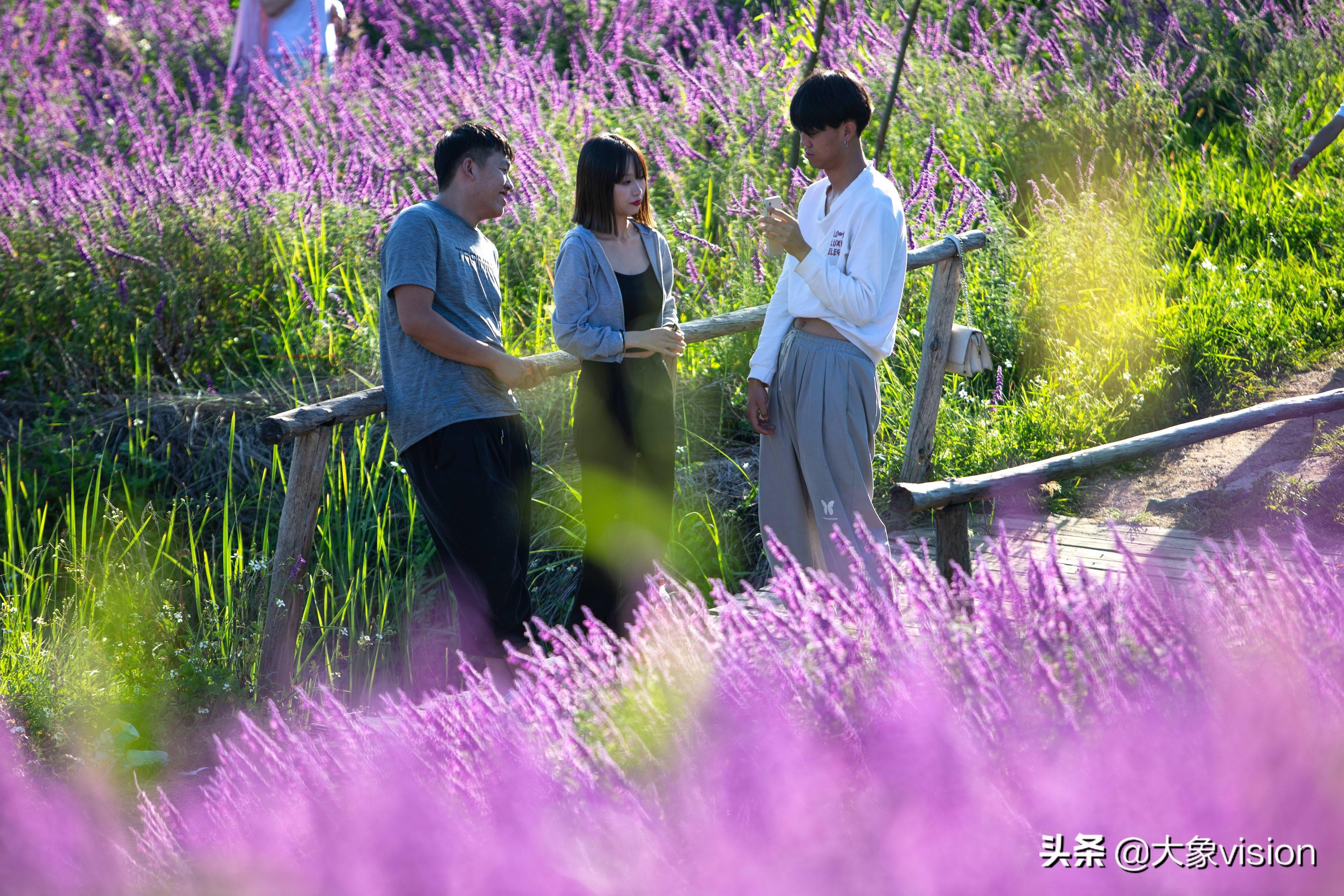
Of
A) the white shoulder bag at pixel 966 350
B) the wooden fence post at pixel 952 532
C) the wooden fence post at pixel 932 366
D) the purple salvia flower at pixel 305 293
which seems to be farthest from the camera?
the purple salvia flower at pixel 305 293

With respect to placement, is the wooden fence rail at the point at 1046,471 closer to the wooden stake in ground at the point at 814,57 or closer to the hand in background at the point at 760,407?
the hand in background at the point at 760,407

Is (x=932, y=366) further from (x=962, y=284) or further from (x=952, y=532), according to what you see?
(x=952, y=532)

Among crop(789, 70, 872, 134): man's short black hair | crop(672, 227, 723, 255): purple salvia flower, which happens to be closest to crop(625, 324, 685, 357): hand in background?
crop(789, 70, 872, 134): man's short black hair

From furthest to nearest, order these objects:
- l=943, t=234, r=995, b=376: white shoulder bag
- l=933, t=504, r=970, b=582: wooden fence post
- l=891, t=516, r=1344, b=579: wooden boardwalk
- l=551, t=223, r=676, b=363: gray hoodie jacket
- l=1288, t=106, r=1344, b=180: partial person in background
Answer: l=1288, t=106, r=1344, b=180: partial person in background
l=943, t=234, r=995, b=376: white shoulder bag
l=891, t=516, r=1344, b=579: wooden boardwalk
l=551, t=223, r=676, b=363: gray hoodie jacket
l=933, t=504, r=970, b=582: wooden fence post

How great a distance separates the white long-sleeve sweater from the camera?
308cm

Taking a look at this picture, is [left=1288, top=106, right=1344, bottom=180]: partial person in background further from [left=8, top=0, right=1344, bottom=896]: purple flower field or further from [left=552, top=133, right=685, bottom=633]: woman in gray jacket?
[left=552, top=133, right=685, bottom=633]: woman in gray jacket

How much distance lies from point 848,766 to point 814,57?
4.74 metres

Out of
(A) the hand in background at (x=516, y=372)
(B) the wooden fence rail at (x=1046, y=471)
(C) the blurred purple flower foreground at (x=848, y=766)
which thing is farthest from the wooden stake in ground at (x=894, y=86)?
(C) the blurred purple flower foreground at (x=848, y=766)

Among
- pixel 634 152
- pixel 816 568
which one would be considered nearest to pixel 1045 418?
pixel 816 568

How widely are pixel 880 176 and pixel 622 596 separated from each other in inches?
62.3

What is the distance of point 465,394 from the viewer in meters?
3.17

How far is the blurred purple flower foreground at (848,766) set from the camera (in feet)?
4.37

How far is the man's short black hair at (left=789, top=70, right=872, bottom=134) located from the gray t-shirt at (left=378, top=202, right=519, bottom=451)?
38.4 inches

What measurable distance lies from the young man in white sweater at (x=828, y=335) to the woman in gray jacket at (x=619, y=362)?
35 cm
